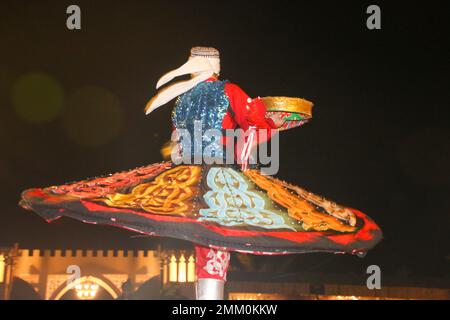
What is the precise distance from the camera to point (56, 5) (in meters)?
5.44

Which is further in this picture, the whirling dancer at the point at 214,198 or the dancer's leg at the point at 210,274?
the dancer's leg at the point at 210,274

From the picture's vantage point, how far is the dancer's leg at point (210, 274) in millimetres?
2682

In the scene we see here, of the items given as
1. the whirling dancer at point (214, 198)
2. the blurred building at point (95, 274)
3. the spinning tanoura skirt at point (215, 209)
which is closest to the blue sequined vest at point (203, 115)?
the whirling dancer at point (214, 198)

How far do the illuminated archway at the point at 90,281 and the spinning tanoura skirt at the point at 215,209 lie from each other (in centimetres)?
1285

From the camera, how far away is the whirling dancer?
8.11 ft

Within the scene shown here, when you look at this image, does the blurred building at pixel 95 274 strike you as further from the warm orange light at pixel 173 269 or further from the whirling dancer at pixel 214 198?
the whirling dancer at pixel 214 198

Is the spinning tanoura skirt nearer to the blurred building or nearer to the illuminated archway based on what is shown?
the blurred building

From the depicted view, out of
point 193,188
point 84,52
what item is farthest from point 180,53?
point 193,188

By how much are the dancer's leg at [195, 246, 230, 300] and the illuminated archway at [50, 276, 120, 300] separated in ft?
42.3

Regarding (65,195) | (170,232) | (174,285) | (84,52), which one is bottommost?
(174,285)

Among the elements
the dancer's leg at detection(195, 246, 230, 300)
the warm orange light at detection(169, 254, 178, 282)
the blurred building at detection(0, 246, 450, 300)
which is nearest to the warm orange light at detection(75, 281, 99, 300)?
the blurred building at detection(0, 246, 450, 300)

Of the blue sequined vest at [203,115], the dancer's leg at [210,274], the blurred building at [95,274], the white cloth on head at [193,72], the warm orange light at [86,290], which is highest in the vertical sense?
the white cloth on head at [193,72]
